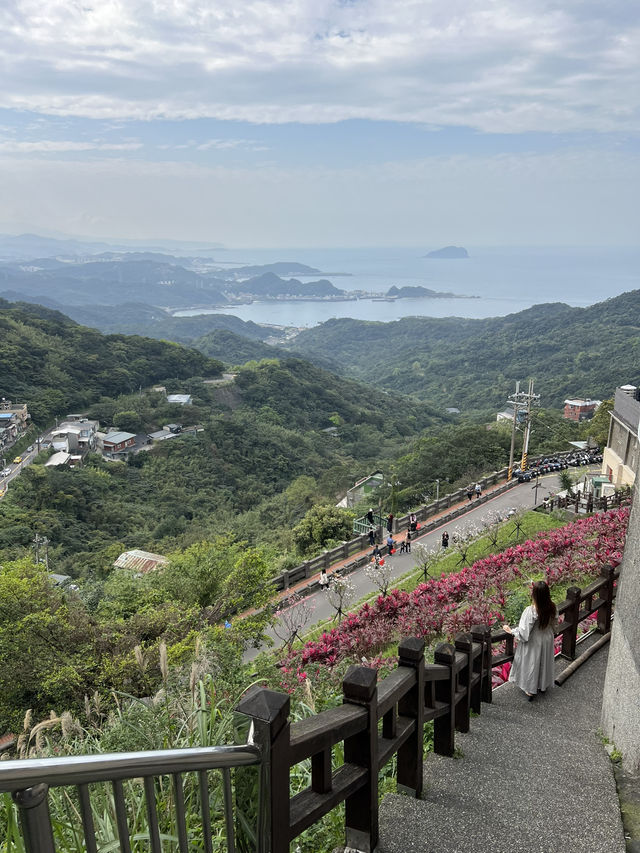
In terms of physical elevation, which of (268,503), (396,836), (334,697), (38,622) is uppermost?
(396,836)

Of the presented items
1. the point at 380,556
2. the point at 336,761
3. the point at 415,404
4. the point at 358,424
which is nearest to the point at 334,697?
the point at 336,761

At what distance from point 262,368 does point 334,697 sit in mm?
73955

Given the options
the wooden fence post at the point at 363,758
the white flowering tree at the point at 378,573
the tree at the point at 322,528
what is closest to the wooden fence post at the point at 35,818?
the wooden fence post at the point at 363,758

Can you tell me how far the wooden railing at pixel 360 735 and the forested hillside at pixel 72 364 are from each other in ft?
195

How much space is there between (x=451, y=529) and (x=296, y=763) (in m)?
18.3

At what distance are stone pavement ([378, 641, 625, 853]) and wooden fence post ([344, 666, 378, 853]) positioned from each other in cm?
15

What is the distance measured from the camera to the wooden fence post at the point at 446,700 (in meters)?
3.59

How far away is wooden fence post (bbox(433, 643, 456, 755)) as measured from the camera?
3586 millimetres

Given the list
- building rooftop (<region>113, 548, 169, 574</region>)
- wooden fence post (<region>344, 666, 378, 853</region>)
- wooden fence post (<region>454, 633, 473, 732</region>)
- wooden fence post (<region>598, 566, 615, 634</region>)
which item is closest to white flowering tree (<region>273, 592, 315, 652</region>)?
wooden fence post (<region>598, 566, 615, 634</region>)

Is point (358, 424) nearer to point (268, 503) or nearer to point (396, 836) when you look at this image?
point (268, 503)

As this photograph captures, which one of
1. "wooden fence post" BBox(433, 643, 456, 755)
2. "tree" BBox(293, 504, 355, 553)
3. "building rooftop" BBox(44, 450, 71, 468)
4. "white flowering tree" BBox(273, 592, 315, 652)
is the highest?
"wooden fence post" BBox(433, 643, 456, 755)

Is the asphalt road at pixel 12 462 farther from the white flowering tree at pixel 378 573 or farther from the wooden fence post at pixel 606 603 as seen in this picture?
the wooden fence post at pixel 606 603

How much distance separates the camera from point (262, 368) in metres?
77.9

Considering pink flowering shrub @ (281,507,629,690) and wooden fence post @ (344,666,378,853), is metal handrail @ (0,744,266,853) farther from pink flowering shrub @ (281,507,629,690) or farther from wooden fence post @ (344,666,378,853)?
pink flowering shrub @ (281,507,629,690)
